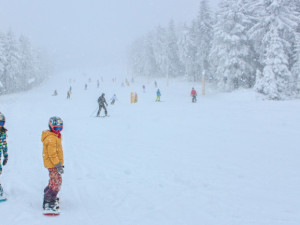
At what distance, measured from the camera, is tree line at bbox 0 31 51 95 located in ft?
153

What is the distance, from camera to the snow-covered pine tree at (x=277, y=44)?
24.7 m

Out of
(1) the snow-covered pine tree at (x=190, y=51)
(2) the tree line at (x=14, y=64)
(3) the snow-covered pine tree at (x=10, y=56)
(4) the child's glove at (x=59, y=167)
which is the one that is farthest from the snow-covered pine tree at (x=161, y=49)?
(4) the child's glove at (x=59, y=167)

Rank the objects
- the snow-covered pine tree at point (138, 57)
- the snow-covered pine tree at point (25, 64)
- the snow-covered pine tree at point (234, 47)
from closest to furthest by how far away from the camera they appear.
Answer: the snow-covered pine tree at point (234, 47) → the snow-covered pine tree at point (25, 64) → the snow-covered pine tree at point (138, 57)

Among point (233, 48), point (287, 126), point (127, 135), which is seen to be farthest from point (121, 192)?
point (233, 48)

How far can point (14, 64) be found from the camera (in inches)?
1848

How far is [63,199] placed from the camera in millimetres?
5348

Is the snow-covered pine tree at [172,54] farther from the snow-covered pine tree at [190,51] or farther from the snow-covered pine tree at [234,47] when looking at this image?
the snow-covered pine tree at [234,47]

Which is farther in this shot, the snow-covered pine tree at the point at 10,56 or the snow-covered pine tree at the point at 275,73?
the snow-covered pine tree at the point at 10,56

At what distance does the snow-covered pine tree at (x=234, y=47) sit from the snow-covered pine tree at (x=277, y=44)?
Answer: 3.46 metres

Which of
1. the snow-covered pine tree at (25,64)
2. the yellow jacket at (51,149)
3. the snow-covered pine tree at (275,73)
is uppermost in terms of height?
the snow-covered pine tree at (25,64)

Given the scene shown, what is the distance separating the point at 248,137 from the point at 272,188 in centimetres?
509

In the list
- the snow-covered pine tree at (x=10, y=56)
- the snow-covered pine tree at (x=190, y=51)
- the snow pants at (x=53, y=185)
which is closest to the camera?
the snow pants at (x=53, y=185)

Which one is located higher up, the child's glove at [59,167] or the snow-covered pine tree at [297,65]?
the snow-covered pine tree at [297,65]

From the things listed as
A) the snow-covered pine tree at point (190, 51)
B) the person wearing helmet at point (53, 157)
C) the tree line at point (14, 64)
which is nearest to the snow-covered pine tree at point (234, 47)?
the snow-covered pine tree at point (190, 51)
